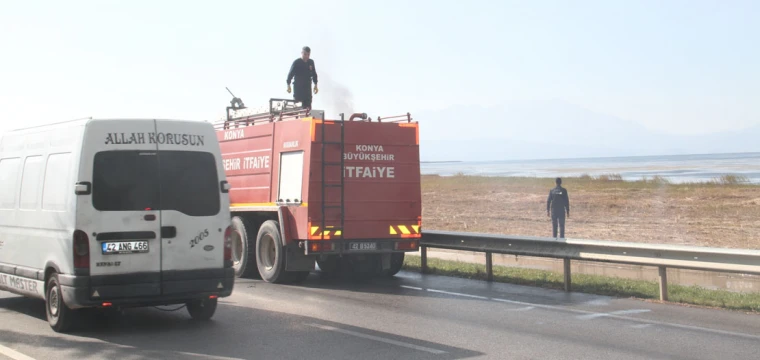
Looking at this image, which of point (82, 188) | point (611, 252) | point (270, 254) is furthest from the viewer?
point (270, 254)

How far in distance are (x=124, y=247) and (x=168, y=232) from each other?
50 centimetres

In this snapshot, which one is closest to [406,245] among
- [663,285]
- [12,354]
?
[663,285]

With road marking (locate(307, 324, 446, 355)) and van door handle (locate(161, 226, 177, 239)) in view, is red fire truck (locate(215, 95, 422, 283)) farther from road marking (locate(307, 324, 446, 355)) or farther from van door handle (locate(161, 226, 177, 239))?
van door handle (locate(161, 226, 177, 239))

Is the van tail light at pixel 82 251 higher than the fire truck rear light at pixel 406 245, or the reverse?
the van tail light at pixel 82 251

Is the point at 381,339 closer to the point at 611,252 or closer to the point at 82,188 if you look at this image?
the point at 82,188

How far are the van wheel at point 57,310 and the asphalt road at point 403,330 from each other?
0.57 ft

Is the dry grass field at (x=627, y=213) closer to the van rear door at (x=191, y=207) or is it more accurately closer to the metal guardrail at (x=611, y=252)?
the metal guardrail at (x=611, y=252)

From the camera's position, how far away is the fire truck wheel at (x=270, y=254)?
1441cm

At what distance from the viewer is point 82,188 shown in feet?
28.5

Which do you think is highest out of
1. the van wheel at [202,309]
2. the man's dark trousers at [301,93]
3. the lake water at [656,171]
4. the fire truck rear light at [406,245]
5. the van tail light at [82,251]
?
the lake water at [656,171]

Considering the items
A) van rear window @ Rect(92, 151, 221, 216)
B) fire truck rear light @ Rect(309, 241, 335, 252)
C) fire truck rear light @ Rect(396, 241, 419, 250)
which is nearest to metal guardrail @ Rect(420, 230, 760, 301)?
fire truck rear light @ Rect(396, 241, 419, 250)

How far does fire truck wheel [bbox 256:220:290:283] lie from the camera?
14.4 m

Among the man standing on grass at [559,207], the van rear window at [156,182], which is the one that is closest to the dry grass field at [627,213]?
the man standing on grass at [559,207]

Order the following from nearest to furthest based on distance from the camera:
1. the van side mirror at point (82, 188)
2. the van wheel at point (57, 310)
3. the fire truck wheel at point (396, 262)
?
1. the van side mirror at point (82, 188)
2. the van wheel at point (57, 310)
3. the fire truck wheel at point (396, 262)
